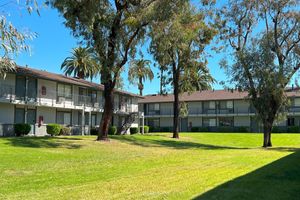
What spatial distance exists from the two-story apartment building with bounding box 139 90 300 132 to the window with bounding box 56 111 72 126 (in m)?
30.3

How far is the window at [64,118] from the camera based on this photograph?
152 feet

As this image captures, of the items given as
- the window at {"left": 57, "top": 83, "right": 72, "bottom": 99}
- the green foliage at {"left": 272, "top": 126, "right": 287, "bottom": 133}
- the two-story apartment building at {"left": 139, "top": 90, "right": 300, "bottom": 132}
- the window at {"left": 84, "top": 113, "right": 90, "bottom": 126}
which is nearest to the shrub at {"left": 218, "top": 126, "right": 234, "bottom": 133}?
the two-story apartment building at {"left": 139, "top": 90, "right": 300, "bottom": 132}

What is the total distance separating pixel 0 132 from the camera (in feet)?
121

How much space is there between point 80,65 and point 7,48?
66.7 m

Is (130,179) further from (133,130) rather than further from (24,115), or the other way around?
(133,130)

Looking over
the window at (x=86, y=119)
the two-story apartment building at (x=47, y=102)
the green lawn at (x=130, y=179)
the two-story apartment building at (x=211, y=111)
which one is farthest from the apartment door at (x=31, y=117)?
the two-story apartment building at (x=211, y=111)

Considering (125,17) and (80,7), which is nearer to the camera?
(80,7)

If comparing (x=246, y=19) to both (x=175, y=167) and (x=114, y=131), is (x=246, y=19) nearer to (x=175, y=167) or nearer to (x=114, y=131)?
(x=114, y=131)

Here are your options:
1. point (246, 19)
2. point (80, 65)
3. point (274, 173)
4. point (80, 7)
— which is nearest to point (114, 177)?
point (274, 173)

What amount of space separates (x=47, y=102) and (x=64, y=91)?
→ 3756 mm

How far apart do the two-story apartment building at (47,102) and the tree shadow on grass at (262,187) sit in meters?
24.6

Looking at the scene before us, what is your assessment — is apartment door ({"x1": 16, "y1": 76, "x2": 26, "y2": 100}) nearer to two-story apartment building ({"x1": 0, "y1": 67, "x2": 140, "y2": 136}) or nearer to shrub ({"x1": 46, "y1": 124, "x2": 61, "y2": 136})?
A: two-story apartment building ({"x1": 0, "y1": 67, "x2": 140, "y2": 136})

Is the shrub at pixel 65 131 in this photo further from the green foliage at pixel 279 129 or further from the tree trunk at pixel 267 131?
the green foliage at pixel 279 129

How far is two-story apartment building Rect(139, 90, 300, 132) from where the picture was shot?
7244 cm
